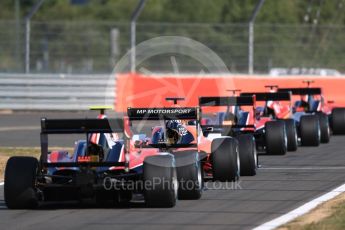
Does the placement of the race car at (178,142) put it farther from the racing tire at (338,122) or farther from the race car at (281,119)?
the racing tire at (338,122)

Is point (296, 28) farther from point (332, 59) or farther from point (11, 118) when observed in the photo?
point (11, 118)

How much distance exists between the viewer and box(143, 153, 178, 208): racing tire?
1233 centimetres

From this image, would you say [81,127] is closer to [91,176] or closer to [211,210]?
[91,176]

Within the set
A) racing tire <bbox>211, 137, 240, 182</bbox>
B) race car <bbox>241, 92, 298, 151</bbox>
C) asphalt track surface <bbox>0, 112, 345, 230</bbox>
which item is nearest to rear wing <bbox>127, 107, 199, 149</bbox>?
racing tire <bbox>211, 137, 240, 182</bbox>

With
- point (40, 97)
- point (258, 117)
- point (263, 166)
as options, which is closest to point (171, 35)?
point (40, 97)

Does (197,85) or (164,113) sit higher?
(197,85)

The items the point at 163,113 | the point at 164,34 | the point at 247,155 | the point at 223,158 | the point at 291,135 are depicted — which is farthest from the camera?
the point at 164,34

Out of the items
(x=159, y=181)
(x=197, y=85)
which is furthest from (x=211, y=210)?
(x=197, y=85)

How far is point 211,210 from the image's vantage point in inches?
487

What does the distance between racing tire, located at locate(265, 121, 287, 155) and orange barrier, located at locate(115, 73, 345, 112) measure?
1168 cm

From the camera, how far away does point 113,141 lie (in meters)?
13.9

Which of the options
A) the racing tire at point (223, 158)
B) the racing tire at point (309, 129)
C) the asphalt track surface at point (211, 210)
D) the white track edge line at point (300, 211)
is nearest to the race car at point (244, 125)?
the racing tire at point (309, 129)

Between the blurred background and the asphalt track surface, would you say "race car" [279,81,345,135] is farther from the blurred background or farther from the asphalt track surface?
the asphalt track surface

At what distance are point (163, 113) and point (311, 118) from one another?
852 centimetres
